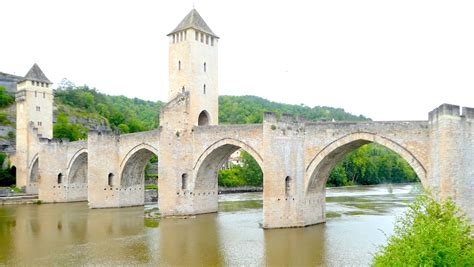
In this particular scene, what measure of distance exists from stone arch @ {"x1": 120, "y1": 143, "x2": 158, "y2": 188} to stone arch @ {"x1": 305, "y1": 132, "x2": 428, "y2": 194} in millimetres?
12250

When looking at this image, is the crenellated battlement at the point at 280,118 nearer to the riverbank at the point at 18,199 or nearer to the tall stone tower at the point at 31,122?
the riverbank at the point at 18,199

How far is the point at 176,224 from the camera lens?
25453mm

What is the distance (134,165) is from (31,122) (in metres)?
14.9

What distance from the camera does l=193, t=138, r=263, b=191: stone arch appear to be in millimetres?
26453

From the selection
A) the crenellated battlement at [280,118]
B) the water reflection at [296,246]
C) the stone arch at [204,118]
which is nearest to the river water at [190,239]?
the water reflection at [296,246]

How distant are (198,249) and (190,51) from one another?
14.3 m

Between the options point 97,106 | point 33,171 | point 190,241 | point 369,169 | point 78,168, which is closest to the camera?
point 190,241

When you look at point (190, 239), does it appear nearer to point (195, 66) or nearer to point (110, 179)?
point (195, 66)

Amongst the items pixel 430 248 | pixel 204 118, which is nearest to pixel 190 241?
pixel 204 118

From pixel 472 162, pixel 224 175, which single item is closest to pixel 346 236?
pixel 472 162

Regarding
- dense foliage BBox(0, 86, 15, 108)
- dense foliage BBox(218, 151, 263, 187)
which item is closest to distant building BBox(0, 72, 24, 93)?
dense foliage BBox(0, 86, 15, 108)

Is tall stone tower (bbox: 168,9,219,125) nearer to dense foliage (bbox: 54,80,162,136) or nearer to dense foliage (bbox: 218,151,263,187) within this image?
dense foliage (bbox: 218,151,263,187)

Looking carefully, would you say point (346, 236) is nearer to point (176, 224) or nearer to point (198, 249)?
point (198, 249)

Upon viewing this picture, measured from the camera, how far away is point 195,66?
29859mm
